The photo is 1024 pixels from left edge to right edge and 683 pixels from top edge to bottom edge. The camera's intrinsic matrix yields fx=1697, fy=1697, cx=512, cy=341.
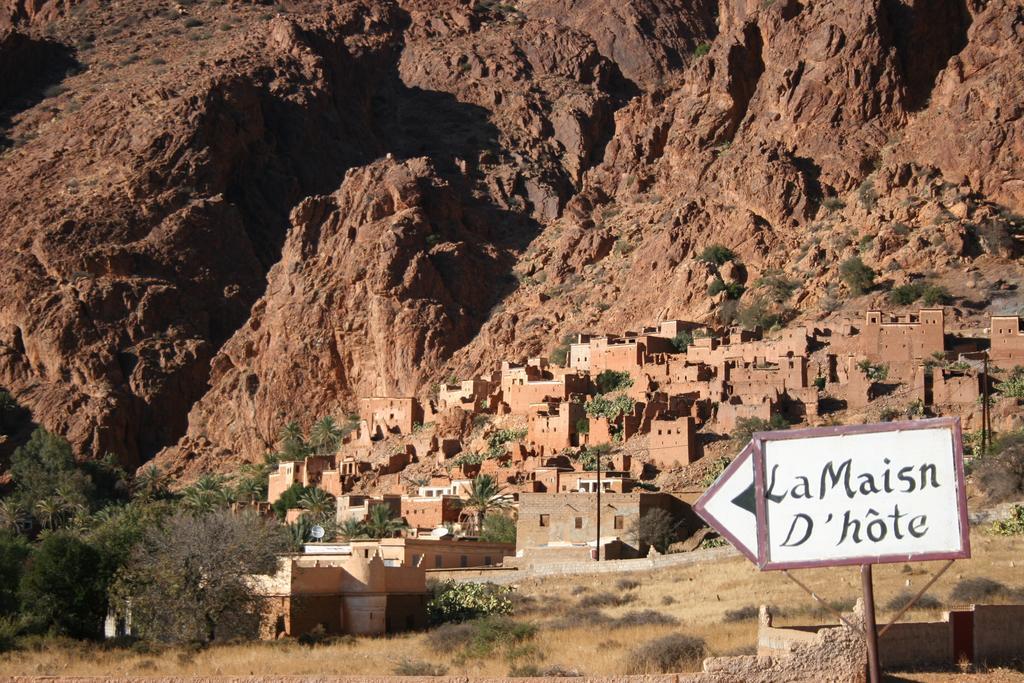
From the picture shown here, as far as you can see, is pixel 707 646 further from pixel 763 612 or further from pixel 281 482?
pixel 281 482

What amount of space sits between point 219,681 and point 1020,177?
69.2m

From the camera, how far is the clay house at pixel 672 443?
213 feet

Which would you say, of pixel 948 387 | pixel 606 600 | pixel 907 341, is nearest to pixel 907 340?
pixel 907 341

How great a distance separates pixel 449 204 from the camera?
10556 cm

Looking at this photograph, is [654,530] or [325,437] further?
[325,437]

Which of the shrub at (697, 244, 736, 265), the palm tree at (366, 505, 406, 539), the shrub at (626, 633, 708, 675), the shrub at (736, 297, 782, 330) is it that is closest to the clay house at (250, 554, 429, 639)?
the shrub at (626, 633, 708, 675)

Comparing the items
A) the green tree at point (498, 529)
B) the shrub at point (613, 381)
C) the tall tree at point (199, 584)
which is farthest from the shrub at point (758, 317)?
the tall tree at point (199, 584)

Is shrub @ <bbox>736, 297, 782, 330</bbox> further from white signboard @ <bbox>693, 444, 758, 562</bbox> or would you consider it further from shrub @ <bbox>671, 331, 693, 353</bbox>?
white signboard @ <bbox>693, 444, 758, 562</bbox>

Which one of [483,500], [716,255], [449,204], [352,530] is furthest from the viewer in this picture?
[449,204]

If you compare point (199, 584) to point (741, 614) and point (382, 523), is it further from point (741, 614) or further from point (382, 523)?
point (382, 523)

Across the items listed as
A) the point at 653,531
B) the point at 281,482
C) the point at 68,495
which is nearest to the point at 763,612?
the point at 653,531

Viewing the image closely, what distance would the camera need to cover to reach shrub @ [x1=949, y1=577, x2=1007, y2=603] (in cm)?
3491

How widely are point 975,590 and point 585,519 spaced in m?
21.0

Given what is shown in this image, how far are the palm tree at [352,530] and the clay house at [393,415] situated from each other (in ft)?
59.7
